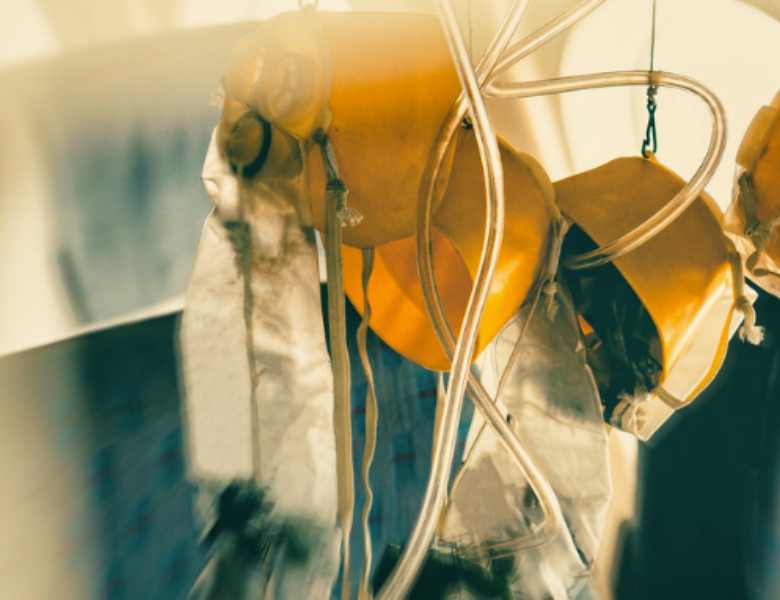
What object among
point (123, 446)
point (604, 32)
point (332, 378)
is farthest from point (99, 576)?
point (604, 32)

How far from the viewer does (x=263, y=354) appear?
387 mm

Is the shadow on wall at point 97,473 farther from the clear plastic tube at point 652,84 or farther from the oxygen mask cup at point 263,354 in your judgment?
the clear plastic tube at point 652,84

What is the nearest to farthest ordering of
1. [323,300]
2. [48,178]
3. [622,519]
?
[48,178]
[323,300]
[622,519]

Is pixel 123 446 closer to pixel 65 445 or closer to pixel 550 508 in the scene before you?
pixel 65 445

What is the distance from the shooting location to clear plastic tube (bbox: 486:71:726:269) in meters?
0.47

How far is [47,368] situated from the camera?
0.37 metres

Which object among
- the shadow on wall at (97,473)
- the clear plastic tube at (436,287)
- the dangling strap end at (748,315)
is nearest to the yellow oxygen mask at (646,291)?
the dangling strap end at (748,315)

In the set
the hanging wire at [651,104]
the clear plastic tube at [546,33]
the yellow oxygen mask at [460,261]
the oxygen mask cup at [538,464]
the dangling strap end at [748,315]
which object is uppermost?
the clear plastic tube at [546,33]

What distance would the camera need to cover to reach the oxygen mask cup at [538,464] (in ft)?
1.74

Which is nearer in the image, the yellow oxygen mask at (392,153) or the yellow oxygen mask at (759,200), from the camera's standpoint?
the yellow oxygen mask at (392,153)

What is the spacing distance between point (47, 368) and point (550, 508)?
0.42 m

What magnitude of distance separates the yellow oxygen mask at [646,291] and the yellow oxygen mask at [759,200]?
0.09 feet

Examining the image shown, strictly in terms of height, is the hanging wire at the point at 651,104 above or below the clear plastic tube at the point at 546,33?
below

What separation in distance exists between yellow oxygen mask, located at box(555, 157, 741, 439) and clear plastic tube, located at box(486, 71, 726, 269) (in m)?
0.02
